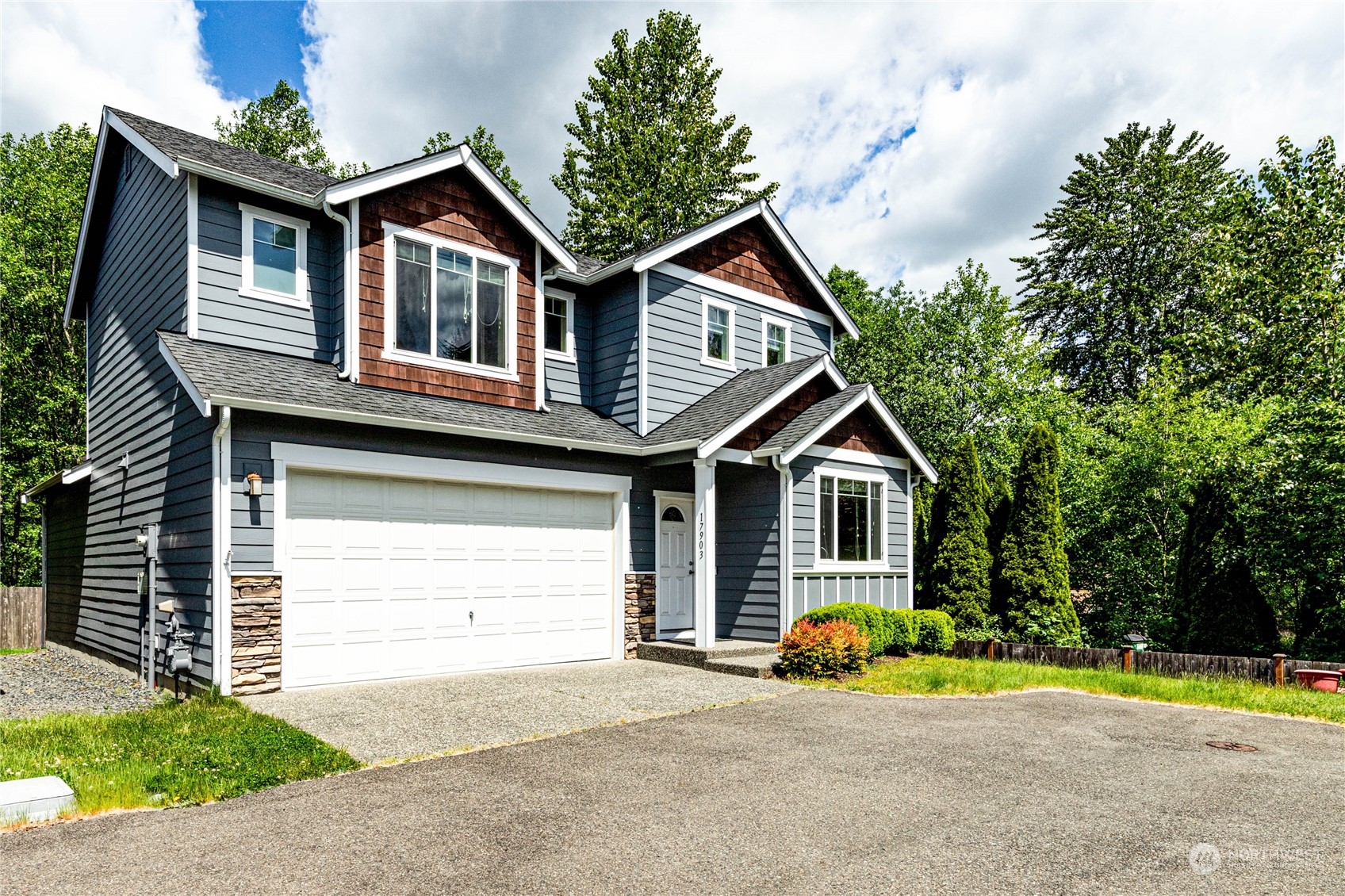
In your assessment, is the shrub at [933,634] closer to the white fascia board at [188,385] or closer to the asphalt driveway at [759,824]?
the asphalt driveway at [759,824]

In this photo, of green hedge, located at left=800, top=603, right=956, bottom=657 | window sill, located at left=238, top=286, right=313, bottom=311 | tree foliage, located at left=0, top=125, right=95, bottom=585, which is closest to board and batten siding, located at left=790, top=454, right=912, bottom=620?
green hedge, located at left=800, top=603, right=956, bottom=657

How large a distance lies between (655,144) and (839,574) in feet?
67.8

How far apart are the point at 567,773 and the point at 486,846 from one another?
5.32 feet

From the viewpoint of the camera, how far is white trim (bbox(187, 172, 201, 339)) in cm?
1044

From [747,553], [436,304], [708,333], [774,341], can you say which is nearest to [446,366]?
[436,304]

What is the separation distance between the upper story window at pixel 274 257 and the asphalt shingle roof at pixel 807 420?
706cm

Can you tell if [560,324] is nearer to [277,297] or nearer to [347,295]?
[347,295]

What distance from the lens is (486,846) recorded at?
4.85 m

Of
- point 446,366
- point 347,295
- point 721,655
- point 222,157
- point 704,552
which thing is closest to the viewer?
point 347,295

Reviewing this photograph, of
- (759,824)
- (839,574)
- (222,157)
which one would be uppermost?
(222,157)

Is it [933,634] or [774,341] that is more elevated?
[774,341]

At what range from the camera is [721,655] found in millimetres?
11984

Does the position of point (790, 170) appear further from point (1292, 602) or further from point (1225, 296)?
point (1292, 602)

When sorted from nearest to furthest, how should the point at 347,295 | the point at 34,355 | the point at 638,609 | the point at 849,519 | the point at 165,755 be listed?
the point at 165,755, the point at 347,295, the point at 638,609, the point at 849,519, the point at 34,355
